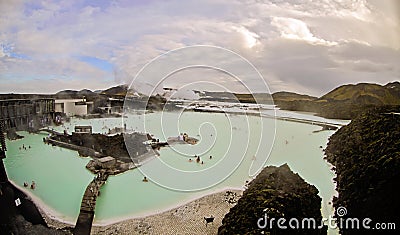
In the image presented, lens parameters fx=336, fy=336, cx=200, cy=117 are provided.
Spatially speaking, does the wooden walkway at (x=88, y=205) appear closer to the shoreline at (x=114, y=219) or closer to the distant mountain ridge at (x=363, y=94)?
the shoreline at (x=114, y=219)

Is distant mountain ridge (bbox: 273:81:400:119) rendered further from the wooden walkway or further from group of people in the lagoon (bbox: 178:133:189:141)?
the wooden walkway

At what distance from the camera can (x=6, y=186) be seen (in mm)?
2248

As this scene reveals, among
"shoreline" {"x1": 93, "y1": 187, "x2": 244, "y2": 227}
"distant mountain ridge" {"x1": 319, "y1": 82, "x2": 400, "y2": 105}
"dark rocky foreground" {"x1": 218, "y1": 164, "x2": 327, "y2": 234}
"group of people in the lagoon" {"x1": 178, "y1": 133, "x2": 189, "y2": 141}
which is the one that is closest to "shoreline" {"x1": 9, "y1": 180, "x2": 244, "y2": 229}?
"shoreline" {"x1": 93, "y1": 187, "x2": 244, "y2": 227}

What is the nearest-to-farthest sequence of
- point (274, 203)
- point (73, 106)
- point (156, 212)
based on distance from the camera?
point (274, 203), point (156, 212), point (73, 106)

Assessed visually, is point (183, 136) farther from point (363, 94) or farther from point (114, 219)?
point (363, 94)

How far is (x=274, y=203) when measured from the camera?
1.92m

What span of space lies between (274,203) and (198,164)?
0.50m

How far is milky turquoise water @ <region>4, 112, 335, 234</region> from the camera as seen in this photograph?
2037 millimetres

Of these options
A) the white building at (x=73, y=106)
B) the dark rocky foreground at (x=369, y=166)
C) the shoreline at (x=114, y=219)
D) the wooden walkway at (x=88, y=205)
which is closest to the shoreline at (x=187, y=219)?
the shoreline at (x=114, y=219)

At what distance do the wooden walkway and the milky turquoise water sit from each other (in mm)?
32

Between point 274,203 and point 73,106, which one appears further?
point 73,106

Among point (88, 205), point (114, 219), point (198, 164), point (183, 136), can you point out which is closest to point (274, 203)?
point (198, 164)

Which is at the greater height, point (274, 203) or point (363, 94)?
point (363, 94)

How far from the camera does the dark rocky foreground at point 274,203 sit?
1.89m
